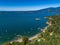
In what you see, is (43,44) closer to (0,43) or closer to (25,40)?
(25,40)

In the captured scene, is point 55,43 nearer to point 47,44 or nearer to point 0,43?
point 47,44

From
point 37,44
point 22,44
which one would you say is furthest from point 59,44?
point 22,44

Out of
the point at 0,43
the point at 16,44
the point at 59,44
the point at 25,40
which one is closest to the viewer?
the point at 59,44

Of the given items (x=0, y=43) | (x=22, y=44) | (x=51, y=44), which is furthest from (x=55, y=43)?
(x=0, y=43)

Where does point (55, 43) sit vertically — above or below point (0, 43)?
above

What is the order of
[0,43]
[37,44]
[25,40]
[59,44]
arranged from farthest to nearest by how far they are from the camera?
[0,43]
[25,40]
[37,44]
[59,44]

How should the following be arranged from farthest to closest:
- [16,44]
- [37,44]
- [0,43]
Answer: [0,43], [16,44], [37,44]

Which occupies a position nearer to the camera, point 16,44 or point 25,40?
point 16,44

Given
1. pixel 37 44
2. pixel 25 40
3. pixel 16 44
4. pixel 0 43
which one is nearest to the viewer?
pixel 37 44
